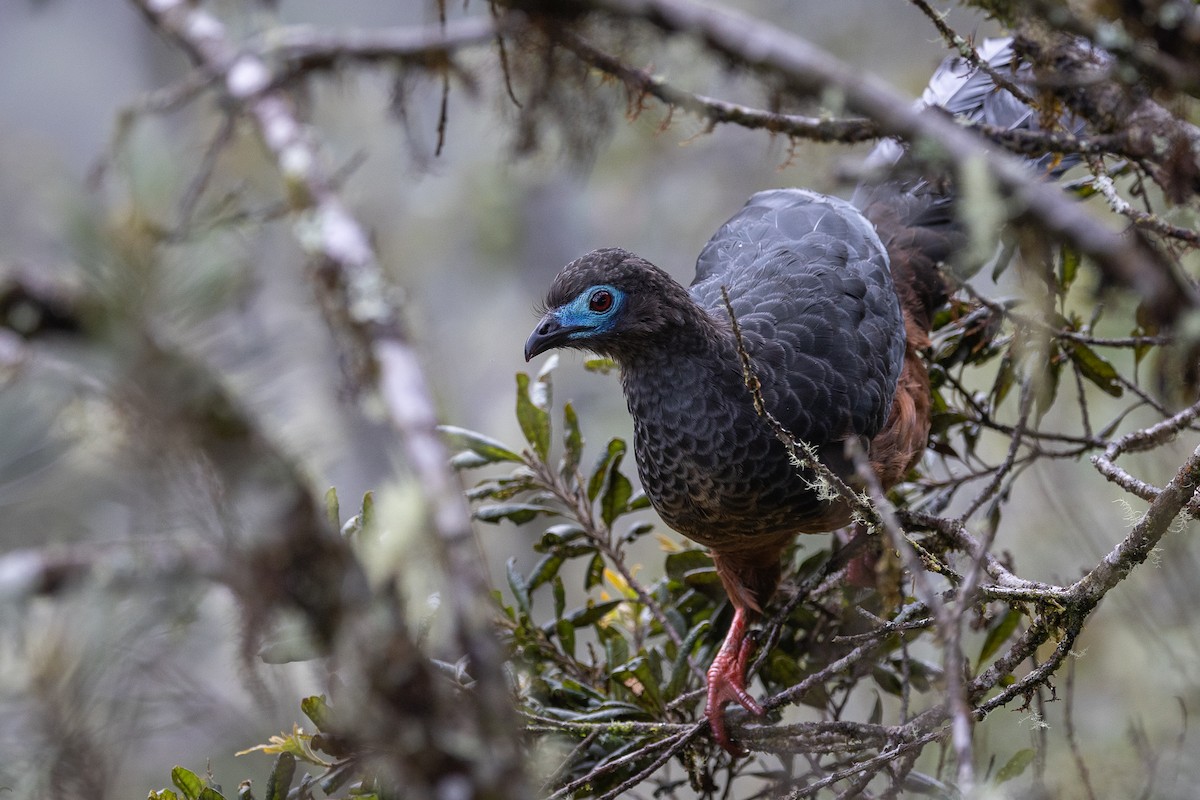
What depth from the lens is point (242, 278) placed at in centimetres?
137

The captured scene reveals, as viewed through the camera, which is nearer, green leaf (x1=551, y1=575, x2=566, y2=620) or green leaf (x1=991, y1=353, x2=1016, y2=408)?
green leaf (x1=551, y1=575, x2=566, y2=620)

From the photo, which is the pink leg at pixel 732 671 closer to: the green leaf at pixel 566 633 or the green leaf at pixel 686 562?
the green leaf at pixel 686 562

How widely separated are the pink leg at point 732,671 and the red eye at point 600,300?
3.91 ft

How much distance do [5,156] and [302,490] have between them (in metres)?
14.6

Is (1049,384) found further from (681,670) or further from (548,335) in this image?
(548,335)

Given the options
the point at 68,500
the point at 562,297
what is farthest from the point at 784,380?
the point at 68,500

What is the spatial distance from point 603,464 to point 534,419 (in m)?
0.30

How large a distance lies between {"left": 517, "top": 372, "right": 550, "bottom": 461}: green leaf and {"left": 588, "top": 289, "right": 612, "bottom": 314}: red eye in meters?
0.40

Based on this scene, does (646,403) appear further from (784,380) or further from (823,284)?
(823,284)

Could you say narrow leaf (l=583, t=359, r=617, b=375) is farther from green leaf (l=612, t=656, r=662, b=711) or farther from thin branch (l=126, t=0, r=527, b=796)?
thin branch (l=126, t=0, r=527, b=796)

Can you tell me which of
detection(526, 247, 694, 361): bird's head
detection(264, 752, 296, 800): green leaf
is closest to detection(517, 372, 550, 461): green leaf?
detection(526, 247, 694, 361): bird's head

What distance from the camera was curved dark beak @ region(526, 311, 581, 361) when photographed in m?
3.20

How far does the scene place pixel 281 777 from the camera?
250 cm

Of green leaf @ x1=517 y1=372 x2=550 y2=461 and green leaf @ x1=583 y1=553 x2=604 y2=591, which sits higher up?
green leaf @ x1=517 y1=372 x2=550 y2=461
